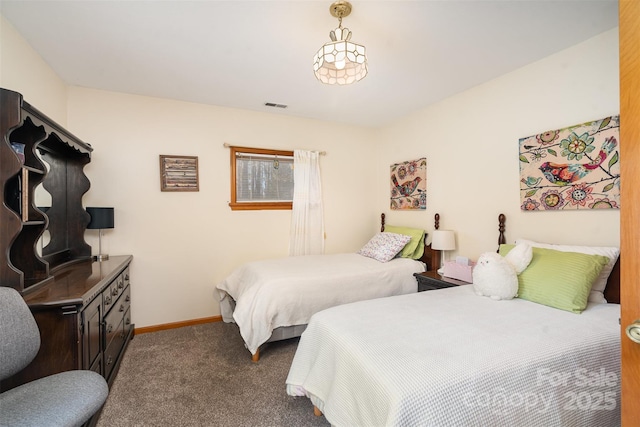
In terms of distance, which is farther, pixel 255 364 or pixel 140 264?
pixel 140 264

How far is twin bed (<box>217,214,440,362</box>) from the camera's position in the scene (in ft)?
7.95

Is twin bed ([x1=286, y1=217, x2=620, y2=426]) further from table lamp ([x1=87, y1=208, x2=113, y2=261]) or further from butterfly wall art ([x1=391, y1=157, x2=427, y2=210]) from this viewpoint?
table lamp ([x1=87, y1=208, x2=113, y2=261])

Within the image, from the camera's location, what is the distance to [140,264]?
306cm

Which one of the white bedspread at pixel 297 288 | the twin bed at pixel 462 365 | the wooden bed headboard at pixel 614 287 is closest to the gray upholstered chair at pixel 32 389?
the twin bed at pixel 462 365

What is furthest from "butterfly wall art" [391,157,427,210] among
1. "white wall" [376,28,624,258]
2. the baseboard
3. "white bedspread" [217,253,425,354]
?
the baseboard

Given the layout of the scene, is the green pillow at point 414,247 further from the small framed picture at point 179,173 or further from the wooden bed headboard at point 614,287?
the small framed picture at point 179,173

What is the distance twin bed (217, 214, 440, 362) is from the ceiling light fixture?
1.64m

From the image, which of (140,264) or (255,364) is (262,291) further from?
(140,264)

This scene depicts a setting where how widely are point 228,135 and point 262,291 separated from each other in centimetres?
194

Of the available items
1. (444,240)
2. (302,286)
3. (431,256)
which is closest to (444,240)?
(444,240)

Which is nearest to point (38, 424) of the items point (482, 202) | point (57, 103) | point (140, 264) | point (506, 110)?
point (140, 264)

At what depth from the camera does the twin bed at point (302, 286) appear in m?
2.42

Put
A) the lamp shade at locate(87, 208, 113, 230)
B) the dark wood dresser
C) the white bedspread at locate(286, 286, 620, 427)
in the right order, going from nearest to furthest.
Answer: the white bedspread at locate(286, 286, 620, 427) < the dark wood dresser < the lamp shade at locate(87, 208, 113, 230)

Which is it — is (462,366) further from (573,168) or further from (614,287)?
(573,168)
